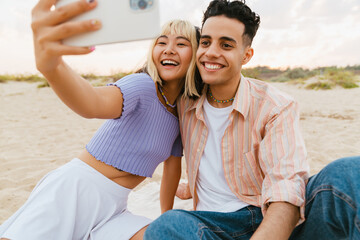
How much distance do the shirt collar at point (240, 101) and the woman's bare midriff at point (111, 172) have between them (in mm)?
584

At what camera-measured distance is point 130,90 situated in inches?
62.5

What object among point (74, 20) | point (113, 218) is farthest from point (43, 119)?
point (74, 20)

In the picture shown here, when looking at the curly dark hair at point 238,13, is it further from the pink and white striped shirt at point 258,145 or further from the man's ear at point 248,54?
the pink and white striped shirt at point 258,145

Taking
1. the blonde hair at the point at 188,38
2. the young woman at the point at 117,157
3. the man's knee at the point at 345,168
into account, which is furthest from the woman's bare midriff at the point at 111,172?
the man's knee at the point at 345,168

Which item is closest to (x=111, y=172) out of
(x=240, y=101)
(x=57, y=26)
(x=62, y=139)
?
(x=240, y=101)

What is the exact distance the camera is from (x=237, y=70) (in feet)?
6.61

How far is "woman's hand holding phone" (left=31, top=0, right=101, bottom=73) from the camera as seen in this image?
2.88ft

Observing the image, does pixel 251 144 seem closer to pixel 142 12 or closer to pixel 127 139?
pixel 127 139

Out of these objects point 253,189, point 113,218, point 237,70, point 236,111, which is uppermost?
point 237,70

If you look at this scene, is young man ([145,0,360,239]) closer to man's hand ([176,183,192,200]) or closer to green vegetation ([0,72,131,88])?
man's hand ([176,183,192,200])

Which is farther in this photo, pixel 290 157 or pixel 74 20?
pixel 290 157

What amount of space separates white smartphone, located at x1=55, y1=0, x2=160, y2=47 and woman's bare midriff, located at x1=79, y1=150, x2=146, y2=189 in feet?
3.50

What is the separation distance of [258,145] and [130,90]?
2.79 ft

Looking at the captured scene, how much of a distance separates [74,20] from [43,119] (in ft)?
22.6
